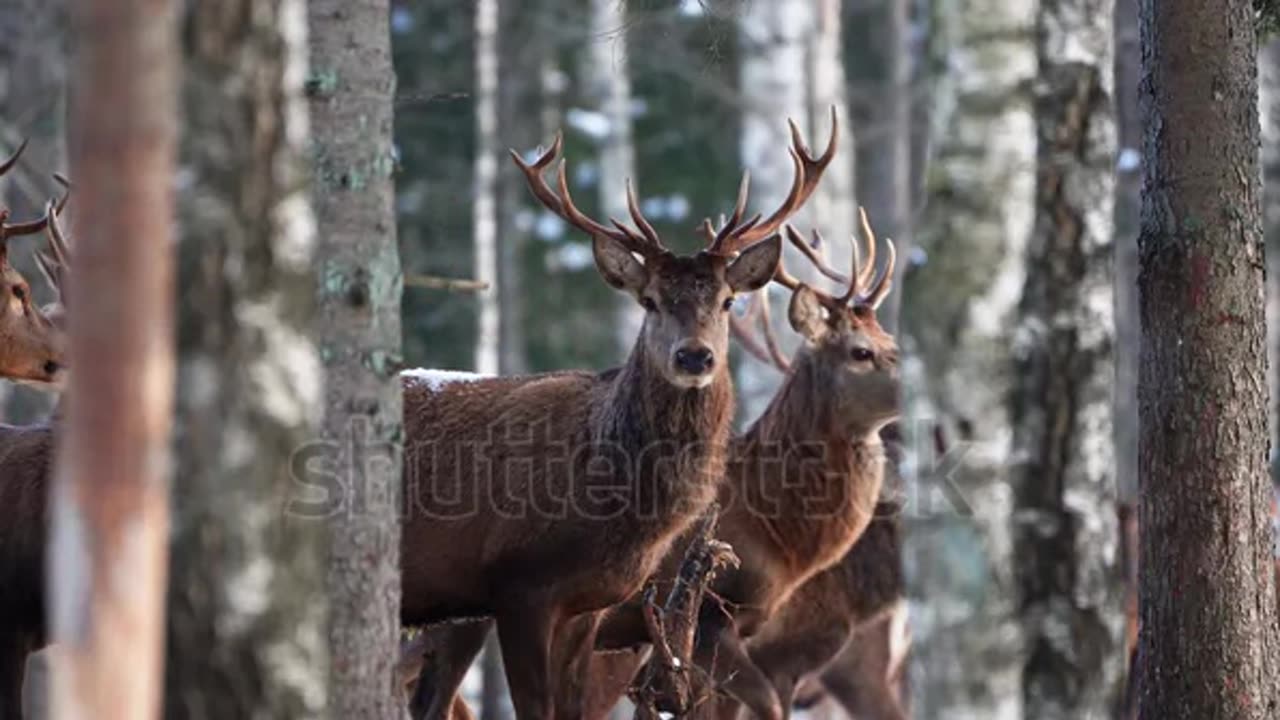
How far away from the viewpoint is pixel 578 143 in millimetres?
26344

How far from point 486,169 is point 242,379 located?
13.5 meters

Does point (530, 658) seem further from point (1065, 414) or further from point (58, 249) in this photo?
point (1065, 414)

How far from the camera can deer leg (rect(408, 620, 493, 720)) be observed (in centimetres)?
1012

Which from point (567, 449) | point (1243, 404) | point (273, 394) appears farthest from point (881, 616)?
point (273, 394)

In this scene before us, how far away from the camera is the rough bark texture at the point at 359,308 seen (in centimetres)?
687

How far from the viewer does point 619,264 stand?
31.9ft

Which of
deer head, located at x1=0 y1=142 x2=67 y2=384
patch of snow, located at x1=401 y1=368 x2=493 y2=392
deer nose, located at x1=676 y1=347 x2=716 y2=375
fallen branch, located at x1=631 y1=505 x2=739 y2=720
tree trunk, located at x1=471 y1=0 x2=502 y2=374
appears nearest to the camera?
fallen branch, located at x1=631 y1=505 x2=739 y2=720

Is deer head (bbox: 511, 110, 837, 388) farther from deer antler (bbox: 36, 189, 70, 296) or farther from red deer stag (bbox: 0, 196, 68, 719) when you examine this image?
red deer stag (bbox: 0, 196, 68, 719)

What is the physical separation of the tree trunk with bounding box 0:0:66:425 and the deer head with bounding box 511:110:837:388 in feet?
19.3

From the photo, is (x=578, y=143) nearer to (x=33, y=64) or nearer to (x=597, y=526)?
(x=33, y=64)

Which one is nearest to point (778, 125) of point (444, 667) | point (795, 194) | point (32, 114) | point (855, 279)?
point (855, 279)

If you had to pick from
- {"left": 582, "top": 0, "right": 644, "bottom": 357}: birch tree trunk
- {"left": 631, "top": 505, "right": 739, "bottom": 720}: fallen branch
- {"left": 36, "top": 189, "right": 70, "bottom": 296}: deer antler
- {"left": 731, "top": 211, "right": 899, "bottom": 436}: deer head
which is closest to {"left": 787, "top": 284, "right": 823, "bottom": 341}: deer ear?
{"left": 731, "top": 211, "right": 899, "bottom": 436}: deer head

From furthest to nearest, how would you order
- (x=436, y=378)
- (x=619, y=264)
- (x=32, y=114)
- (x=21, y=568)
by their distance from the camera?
(x=32, y=114)
(x=436, y=378)
(x=619, y=264)
(x=21, y=568)

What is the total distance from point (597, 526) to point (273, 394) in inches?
167
